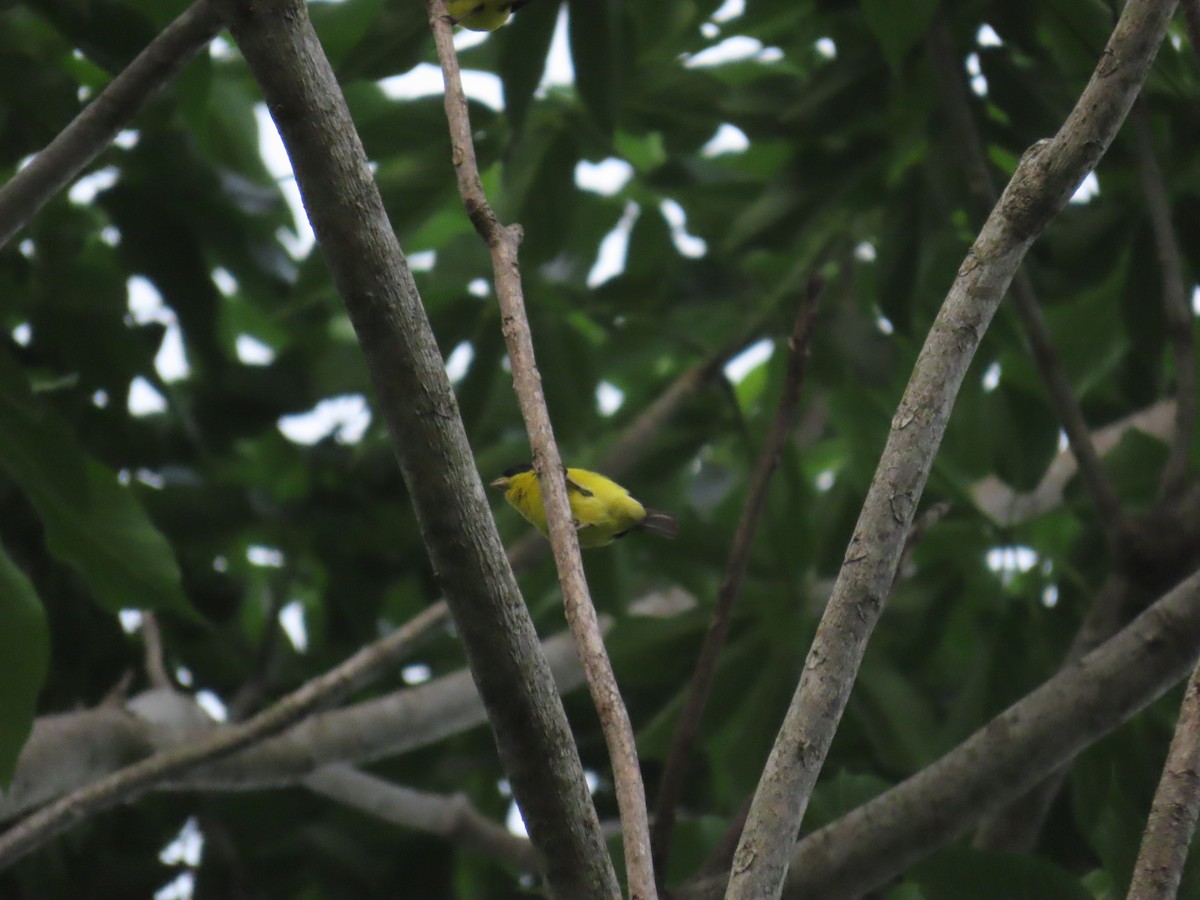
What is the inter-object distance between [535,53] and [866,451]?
1.31 meters

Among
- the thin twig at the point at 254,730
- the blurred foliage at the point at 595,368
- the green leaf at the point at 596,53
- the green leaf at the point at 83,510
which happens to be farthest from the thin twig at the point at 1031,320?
the green leaf at the point at 83,510

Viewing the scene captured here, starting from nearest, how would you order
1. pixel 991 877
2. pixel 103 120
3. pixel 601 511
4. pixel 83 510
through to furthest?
pixel 103 120 → pixel 991 877 → pixel 601 511 → pixel 83 510

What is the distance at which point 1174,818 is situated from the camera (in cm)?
139

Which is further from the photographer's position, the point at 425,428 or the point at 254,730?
the point at 254,730

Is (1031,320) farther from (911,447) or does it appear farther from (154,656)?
(154,656)

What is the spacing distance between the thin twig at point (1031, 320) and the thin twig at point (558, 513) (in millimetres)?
1429

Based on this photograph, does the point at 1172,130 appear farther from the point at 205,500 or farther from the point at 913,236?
the point at 205,500

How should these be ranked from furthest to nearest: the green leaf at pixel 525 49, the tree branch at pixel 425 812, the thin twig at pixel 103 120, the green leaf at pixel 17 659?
the tree branch at pixel 425 812 < the green leaf at pixel 525 49 < the green leaf at pixel 17 659 < the thin twig at pixel 103 120

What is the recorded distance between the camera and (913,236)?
3.22 meters

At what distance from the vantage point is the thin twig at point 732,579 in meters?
2.04

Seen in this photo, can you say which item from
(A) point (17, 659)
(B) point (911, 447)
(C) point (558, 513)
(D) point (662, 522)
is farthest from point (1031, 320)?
(A) point (17, 659)

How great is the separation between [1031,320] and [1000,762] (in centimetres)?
102

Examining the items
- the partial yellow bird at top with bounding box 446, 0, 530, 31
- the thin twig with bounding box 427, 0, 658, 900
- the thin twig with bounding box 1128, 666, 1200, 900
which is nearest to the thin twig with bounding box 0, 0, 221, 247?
the partial yellow bird at top with bounding box 446, 0, 530, 31

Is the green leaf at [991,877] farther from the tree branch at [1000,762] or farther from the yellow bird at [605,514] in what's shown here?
the yellow bird at [605,514]
